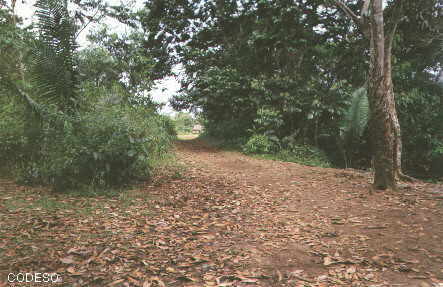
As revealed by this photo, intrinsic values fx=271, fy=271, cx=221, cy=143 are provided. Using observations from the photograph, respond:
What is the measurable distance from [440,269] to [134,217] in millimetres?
3068

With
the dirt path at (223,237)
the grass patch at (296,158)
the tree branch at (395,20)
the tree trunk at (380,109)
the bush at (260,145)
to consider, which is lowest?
the dirt path at (223,237)

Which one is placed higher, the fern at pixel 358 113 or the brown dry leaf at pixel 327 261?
the fern at pixel 358 113

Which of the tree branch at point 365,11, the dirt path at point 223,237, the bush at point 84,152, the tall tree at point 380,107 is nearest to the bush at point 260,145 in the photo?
the dirt path at point 223,237

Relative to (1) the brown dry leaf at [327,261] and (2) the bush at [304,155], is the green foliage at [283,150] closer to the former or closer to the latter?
(2) the bush at [304,155]

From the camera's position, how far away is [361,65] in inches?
422

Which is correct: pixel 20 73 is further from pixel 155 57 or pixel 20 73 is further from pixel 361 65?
pixel 361 65

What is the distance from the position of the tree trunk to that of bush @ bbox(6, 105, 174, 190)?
3.86m

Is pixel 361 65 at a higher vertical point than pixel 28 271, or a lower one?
higher

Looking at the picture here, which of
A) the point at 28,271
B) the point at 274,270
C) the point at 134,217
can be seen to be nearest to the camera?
the point at 28,271

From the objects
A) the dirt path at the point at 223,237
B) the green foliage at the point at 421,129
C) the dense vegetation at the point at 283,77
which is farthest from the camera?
the green foliage at the point at 421,129

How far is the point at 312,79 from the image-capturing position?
Answer: 10.4 metres

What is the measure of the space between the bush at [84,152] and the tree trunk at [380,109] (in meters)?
3.86

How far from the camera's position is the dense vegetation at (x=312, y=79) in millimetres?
9961

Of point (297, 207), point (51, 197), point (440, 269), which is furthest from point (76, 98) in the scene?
point (440, 269)
